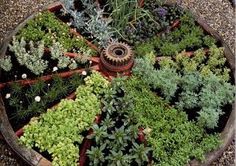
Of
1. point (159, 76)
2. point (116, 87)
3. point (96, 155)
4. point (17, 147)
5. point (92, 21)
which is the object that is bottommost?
point (17, 147)

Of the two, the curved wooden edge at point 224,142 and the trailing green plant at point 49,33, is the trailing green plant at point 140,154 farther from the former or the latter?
the trailing green plant at point 49,33

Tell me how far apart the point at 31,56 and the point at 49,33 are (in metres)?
0.42

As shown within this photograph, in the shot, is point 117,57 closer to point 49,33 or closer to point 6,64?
point 49,33

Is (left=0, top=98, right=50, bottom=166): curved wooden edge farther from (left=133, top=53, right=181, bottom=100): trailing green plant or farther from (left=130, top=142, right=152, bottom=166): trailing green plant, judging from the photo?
(left=133, top=53, right=181, bottom=100): trailing green plant

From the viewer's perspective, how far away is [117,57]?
4.61 meters

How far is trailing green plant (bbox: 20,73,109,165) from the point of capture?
13.5ft

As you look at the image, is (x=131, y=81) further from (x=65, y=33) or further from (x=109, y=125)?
(x=65, y=33)

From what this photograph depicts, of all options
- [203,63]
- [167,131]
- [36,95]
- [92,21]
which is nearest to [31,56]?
[36,95]

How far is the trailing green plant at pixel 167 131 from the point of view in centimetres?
418

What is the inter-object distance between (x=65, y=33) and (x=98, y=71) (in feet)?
1.94

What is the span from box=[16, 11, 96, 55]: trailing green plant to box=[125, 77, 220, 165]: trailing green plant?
28.8 inches

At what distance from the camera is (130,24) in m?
5.10

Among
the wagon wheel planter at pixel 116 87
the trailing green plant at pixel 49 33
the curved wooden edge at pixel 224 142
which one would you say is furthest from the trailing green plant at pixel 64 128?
the curved wooden edge at pixel 224 142

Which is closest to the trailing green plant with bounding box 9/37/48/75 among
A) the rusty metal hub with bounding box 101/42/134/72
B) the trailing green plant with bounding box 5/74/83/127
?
the trailing green plant with bounding box 5/74/83/127
